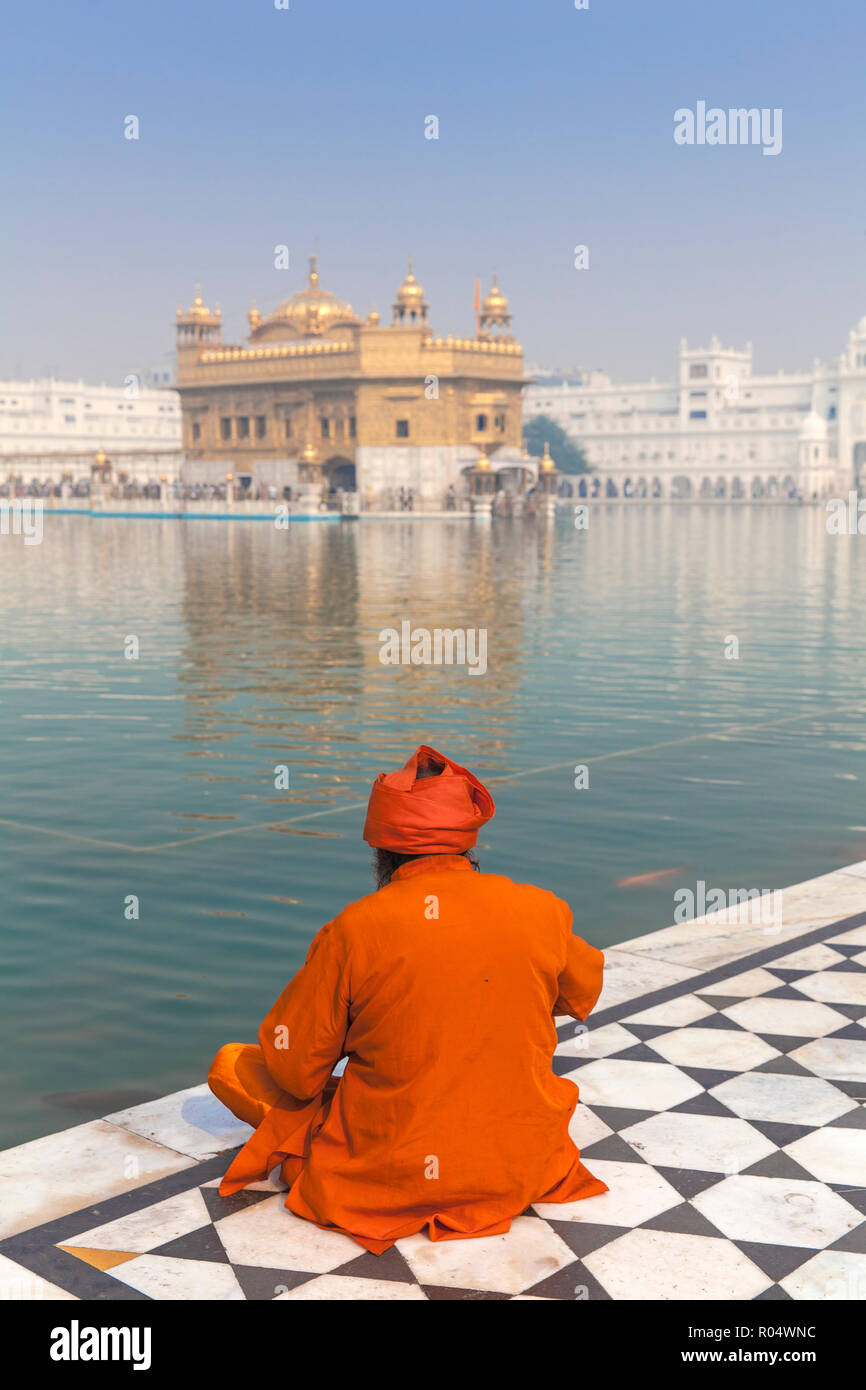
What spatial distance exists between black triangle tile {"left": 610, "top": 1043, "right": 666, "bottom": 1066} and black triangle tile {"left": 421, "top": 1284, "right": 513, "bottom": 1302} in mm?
1165

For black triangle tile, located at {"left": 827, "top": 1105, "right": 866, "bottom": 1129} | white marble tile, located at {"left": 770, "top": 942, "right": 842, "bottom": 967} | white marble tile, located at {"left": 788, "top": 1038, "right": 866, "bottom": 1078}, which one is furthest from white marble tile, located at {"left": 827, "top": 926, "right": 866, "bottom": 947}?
black triangle tile, located at {"left": 827, "top": 1105, "right": 866, "bottom": 1129}

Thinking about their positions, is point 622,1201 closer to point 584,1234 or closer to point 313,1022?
point 584,1234

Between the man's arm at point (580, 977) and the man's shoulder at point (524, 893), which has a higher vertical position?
the man's shoulder at point (524, 893)

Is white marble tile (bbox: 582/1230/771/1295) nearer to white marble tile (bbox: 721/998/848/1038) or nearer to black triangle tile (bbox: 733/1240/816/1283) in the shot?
black triangle tile (bbox: 733/1240/816/1283)

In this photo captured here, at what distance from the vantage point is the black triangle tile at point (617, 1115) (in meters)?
3.28

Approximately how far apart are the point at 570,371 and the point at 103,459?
114301 mm

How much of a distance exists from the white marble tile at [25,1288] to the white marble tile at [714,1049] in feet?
5.33

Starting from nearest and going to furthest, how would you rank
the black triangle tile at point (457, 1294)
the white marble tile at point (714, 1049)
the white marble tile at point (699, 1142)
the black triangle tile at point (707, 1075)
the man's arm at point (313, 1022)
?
the black triangle tile at point (457, 1294), the man's arm at point (313, 1022), the white marble tile at point (699, 1142), the black triangle tile at point (707, 1075), the white marble tile at point (714, 1049)

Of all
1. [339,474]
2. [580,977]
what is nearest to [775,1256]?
[580,977]

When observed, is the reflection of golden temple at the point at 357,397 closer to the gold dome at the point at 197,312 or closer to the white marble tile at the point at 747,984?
the gold dome at the point at 197,312

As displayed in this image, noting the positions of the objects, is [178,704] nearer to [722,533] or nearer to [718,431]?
[722,533]

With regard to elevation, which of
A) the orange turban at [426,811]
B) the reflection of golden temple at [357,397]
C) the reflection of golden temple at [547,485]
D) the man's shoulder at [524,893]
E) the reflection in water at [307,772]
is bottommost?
the reflection in water at [307,772]

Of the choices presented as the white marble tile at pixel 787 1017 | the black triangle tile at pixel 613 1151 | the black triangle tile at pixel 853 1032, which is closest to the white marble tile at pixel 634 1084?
the black triangle tile at pixel 613 1151

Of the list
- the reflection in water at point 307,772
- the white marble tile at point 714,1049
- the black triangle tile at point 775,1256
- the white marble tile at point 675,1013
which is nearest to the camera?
the black triangle tile at point 775,1256
